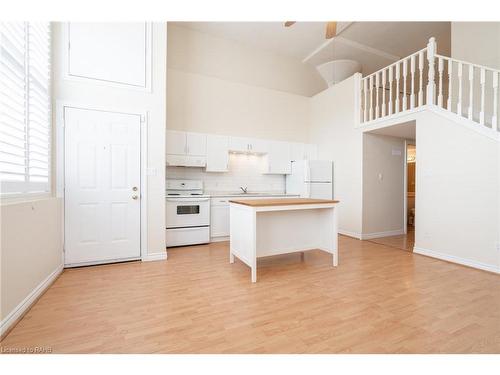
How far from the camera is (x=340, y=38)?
517cm

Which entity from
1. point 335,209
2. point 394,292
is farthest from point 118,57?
point 394,292

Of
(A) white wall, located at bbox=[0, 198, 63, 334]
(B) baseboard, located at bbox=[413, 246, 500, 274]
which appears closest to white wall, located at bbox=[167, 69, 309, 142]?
(A) white wall, located at bbox=[0, 198, 63, 334]

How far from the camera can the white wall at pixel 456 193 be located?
2.87 m

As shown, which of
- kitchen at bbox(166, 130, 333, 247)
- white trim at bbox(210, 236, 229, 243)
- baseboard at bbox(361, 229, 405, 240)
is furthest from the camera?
baseboard at bbox(361, 229, 405, 240)

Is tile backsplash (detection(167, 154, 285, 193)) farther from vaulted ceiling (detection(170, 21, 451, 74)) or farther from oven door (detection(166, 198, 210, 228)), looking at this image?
vaulted ceiling (detection(170, 21, 451, 74))

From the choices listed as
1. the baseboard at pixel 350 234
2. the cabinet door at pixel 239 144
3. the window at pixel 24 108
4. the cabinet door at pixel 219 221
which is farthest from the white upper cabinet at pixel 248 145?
the window at pixel 24 108

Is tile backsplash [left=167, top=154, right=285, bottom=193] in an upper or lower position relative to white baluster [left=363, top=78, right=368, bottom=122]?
lower

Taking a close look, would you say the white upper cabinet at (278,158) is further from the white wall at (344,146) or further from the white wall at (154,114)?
the white wall at (154,114)

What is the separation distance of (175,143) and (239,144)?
134cm

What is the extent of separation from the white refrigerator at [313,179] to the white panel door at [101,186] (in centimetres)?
333

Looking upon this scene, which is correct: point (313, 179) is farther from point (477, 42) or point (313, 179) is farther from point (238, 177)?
point (477, 42)

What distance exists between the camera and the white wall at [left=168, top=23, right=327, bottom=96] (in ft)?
15.5

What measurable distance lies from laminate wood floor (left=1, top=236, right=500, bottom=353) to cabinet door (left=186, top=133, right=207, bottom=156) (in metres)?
2.22

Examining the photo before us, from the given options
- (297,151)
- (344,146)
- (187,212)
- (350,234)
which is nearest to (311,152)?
(297,151)
